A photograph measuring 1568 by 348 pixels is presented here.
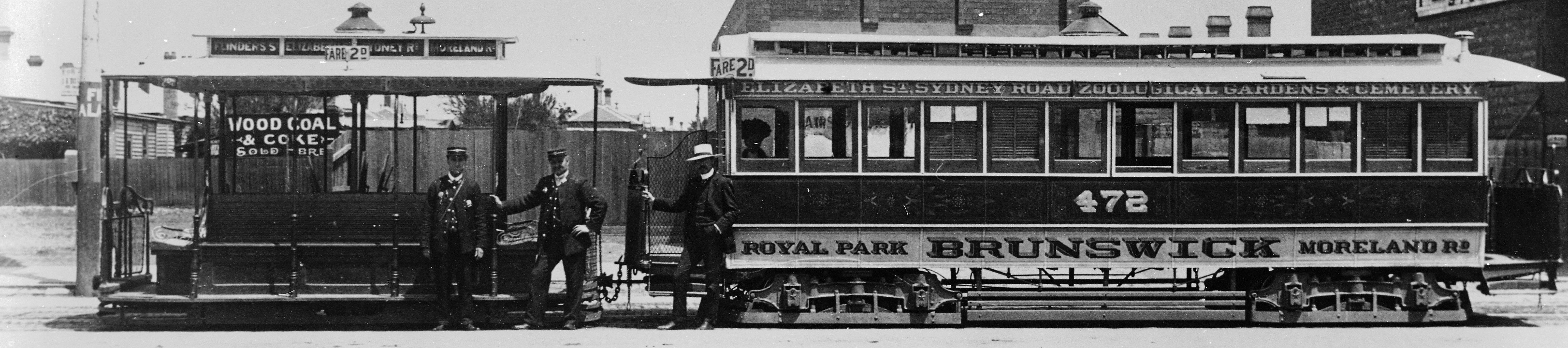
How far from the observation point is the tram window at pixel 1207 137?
993cm

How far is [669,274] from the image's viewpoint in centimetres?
1026

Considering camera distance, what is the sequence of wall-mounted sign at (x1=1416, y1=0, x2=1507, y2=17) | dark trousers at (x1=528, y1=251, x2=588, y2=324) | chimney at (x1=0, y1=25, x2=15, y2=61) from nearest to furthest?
dark trousers at (x1=528, y1=251, x2=588, y2=324), wall-mounted sign at (x1=1416, y1=0, x2=1507, y2=17), chimney at (x1=0, y1=25, x2=15, y2=61)

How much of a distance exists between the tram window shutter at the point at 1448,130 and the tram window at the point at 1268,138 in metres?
1.05

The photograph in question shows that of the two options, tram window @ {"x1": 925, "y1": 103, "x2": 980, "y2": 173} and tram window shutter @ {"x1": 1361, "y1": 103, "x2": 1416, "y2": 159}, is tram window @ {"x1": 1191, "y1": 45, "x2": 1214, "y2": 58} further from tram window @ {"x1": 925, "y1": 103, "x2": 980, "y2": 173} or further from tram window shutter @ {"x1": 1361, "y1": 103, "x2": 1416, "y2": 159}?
tram window @ {"x1": 925, "y1": 103, "x2": 980, "y2": 173}

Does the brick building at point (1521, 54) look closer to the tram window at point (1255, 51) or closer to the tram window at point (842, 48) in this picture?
the tram window at point (1255, 51)

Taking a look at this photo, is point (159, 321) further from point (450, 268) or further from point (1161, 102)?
point (1161, 102)

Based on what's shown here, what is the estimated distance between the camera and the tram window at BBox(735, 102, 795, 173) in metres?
9.87

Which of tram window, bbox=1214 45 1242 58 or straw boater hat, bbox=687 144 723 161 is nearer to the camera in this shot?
straw boater hat, bbox=687 144 723 161

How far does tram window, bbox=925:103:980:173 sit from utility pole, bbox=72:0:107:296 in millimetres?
7841

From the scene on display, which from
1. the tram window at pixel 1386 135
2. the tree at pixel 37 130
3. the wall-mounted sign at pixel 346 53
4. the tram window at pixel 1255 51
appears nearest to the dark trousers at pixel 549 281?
the wall-mounted sign at pixel 346 53

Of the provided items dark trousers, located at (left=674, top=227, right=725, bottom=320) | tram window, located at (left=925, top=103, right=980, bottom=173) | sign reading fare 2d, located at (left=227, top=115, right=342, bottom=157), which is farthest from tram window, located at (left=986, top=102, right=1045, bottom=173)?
sign reading fare 2d, located at (left=227, top=115, right=342, bottom=157)

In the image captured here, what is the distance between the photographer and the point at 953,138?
390 inches

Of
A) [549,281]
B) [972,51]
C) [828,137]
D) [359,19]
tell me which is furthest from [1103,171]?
[359,19]

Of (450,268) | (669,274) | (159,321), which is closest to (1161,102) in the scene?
(669,274)
